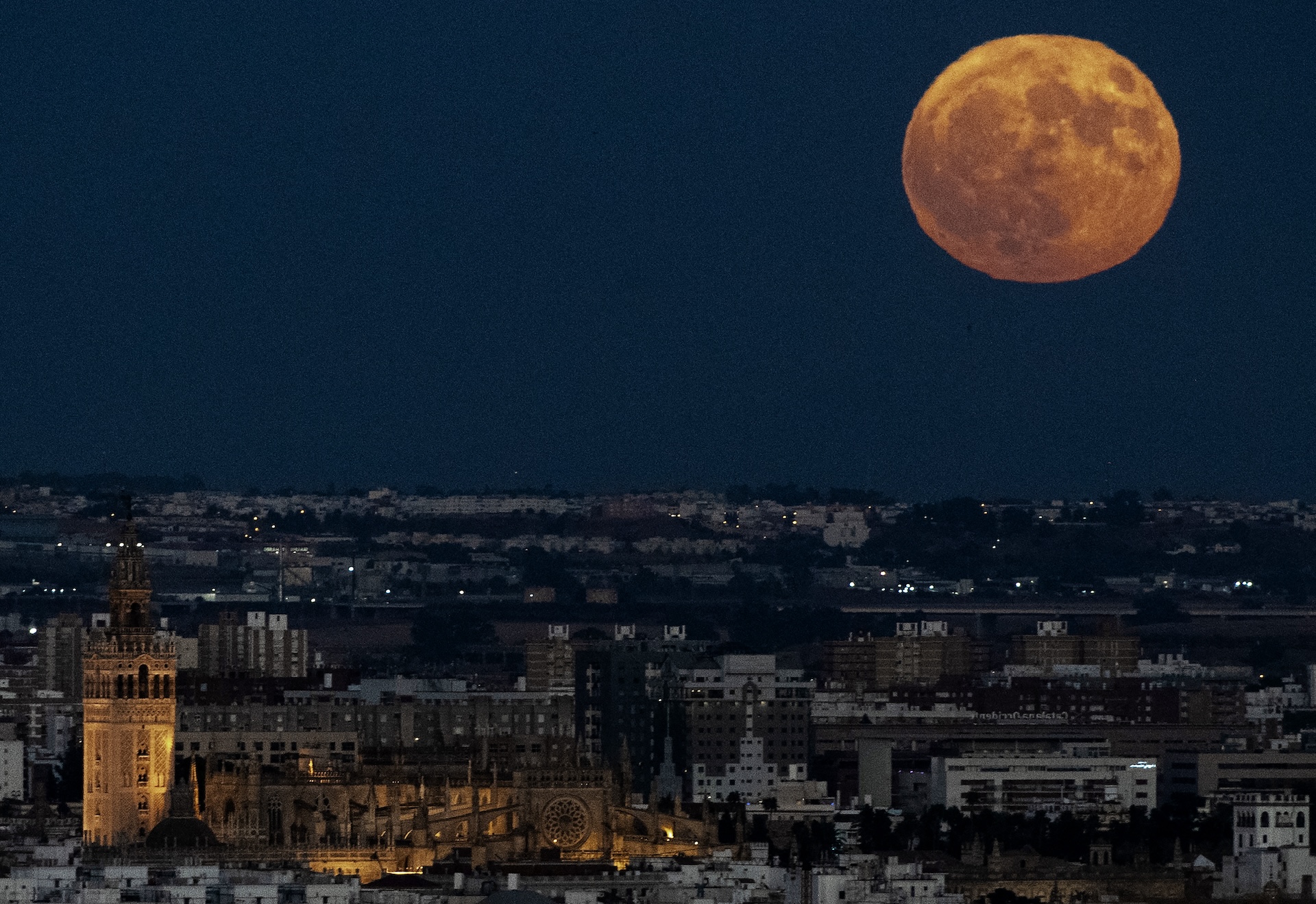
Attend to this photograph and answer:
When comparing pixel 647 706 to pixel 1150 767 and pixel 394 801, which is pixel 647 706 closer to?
pixel 1150 767

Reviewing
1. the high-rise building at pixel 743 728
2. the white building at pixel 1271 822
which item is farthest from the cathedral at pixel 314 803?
the high-rise building at pixel 743 728

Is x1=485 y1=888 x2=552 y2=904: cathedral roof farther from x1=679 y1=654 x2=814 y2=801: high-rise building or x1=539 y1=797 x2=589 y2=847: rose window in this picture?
x1=679 y1=654 x2=814 y2=801: high-rise building

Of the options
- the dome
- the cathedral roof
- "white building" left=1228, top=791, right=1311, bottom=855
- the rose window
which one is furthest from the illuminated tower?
"white building" left=1228, top=791, right=1311, bottom=855

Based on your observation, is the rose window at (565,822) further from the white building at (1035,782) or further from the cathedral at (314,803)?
the white building at (1035,782)

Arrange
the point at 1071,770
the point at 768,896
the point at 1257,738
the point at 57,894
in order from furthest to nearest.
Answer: the point at 1257,738 → the point at 1071,770 → the point at 768,896 → the point at 57,894

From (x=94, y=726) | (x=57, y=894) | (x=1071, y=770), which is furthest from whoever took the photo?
A: (x=1071, y=770)

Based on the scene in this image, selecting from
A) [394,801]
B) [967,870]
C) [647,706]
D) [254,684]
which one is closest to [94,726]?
[394,801]
